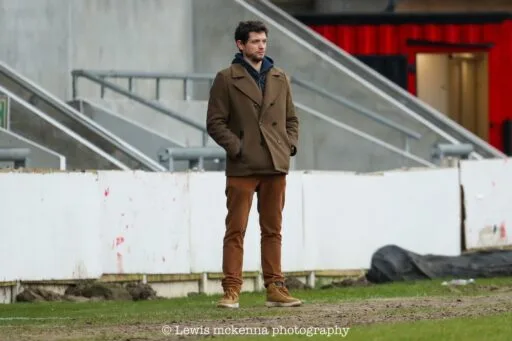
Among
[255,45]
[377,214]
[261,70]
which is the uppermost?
[255,45]

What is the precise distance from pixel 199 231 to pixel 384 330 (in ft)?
26.6

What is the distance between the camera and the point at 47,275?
63.1 feet

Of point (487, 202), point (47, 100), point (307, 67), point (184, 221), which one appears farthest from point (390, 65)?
point (184, 221)

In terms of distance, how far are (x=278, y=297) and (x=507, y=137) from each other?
80.9 feet

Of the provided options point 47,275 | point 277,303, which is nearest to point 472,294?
point 277,303

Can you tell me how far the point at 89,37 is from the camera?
29359 millimetres

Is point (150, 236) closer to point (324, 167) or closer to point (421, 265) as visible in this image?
point (421, 265)

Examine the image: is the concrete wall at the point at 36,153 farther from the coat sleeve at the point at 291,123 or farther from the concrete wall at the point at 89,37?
the coat sleeve at the point at 291,123

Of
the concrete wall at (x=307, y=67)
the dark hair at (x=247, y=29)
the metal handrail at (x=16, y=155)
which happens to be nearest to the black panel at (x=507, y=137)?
the concrete wall at (x=307, y=67)

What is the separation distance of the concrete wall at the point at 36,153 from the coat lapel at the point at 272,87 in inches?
337

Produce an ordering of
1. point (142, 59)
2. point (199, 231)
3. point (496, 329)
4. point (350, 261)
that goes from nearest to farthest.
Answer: point (496, 329), point (199, 231), point (350, 261), point (142, 59)

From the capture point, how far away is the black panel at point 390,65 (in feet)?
128

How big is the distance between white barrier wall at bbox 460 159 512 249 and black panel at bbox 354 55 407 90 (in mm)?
14314

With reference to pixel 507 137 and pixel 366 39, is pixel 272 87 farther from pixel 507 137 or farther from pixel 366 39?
pixel 507 137
